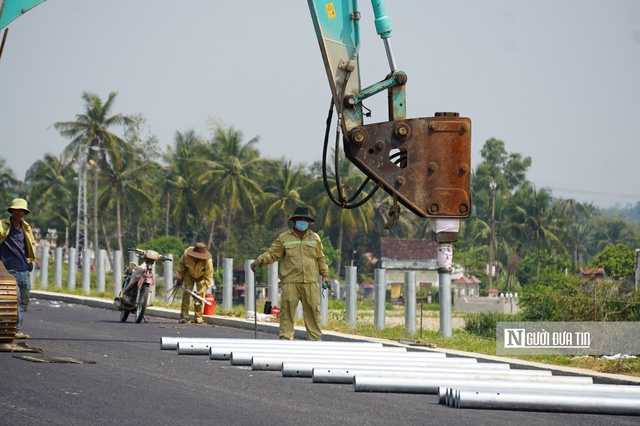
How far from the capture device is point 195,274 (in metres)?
22.4

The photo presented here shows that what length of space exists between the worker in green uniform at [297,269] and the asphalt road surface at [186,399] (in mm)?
1450

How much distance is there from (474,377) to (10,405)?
12.6 feet

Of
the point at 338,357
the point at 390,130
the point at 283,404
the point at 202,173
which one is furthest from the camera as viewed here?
the point at 202,173

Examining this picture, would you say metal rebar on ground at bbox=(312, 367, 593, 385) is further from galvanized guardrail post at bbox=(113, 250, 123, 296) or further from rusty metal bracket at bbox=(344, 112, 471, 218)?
galvanized guardrail post at bbox=(113, 250, 123, 296)

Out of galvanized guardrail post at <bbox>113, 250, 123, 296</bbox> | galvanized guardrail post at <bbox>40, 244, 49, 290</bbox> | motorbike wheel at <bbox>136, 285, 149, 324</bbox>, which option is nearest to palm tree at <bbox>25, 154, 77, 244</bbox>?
galvanized guardrail post at <bbox>40, 244, 49, 290</bbox>

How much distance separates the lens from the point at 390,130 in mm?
11164

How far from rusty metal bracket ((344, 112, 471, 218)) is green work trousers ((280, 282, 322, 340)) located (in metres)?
5.13

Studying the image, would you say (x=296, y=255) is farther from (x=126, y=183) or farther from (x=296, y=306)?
(x=126, y=183)

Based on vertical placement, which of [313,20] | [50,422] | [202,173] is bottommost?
[50,422]

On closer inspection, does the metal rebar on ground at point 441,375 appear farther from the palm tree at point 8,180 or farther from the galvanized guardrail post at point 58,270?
the palm tree at point 8,180

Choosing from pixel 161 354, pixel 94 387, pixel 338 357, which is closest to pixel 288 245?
pixel 161 354

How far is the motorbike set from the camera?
21500mm

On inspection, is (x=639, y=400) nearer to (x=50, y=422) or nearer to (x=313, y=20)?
(x=50, y=422)

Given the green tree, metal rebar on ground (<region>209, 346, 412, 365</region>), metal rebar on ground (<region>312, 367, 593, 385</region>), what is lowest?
metal rebar on ground (<region>312, 367, 593, 385</region>)
